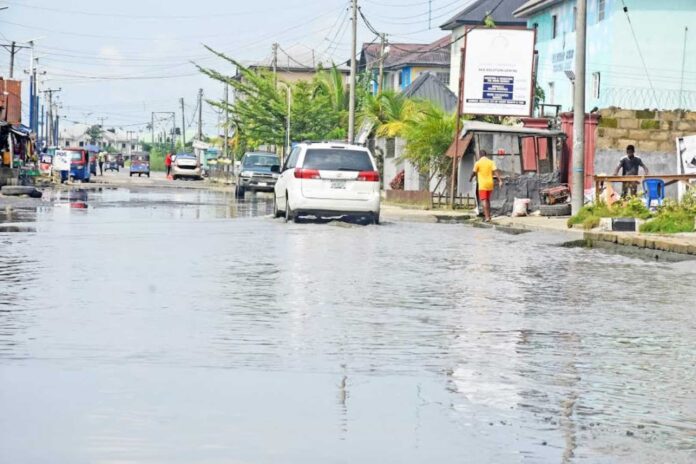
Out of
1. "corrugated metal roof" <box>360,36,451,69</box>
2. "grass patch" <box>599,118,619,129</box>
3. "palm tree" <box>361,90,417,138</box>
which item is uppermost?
"corrugated metal roof" <box>360,36,451,69</box>

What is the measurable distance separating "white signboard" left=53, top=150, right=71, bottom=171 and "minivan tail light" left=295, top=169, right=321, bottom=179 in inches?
1721

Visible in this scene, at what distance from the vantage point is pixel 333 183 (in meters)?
29.9

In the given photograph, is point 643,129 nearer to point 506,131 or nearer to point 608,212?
point 506,131

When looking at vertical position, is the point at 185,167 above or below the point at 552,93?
below

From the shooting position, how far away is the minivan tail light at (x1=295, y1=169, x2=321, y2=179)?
29.9 m

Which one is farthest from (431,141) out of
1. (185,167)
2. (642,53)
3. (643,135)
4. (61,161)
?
(185,167)

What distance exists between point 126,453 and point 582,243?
20.0 metres

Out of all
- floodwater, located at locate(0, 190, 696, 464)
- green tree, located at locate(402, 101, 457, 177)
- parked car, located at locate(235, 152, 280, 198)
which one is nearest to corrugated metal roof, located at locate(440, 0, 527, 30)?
parked car, located at locate(235, 152, 280, 198)

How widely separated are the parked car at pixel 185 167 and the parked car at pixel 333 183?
220 feet

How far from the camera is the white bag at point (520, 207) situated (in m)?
36.1

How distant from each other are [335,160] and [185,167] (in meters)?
67.8

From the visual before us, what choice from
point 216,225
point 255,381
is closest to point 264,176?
point 216,225

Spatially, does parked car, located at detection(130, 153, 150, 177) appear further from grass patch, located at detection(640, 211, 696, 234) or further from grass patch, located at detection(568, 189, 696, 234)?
grass patch, located at detection(640, 211, 696, 234)

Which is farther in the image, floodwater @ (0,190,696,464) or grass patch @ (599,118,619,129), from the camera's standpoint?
grass patch @ (599,118,619,129)
